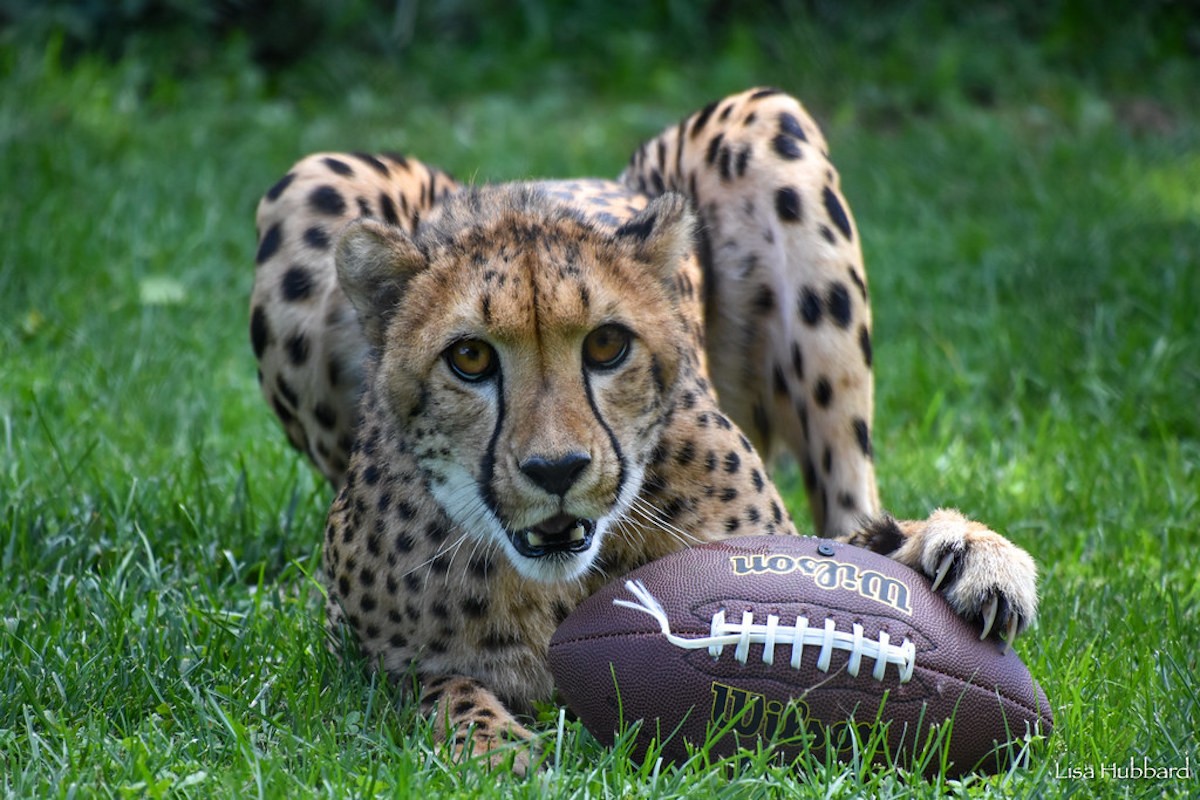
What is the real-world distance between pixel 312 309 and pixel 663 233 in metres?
1.22

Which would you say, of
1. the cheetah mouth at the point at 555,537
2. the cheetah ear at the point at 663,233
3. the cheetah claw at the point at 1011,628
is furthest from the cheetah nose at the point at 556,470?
the cheetah claw at the point at 1011,628

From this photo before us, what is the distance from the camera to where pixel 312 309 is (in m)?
4.24

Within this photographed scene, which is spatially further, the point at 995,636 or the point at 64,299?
the point at 64,299

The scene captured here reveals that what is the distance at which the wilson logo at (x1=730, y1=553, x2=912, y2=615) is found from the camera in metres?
3.08

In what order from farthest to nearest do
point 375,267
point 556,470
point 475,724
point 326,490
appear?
point 326,490
point 375,267
point 475,724
point 556,470

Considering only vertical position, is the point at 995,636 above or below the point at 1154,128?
below

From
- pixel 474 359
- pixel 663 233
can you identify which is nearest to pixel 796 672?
pixel 474 359

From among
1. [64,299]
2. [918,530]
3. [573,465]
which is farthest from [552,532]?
[64,299]

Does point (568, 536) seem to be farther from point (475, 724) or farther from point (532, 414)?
point (475, 724)

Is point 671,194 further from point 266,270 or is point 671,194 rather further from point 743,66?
point 743,66

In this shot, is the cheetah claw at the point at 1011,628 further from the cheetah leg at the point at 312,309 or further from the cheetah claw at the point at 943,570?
the cheetah leg at the point at 312,309

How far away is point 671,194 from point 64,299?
11.4ft

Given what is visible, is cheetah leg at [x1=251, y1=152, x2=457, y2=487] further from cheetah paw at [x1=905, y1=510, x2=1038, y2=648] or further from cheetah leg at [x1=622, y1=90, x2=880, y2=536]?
cheetah paw at [x1=905, y1=510, x2=1038, y2=648]

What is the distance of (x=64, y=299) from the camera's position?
6.20m
